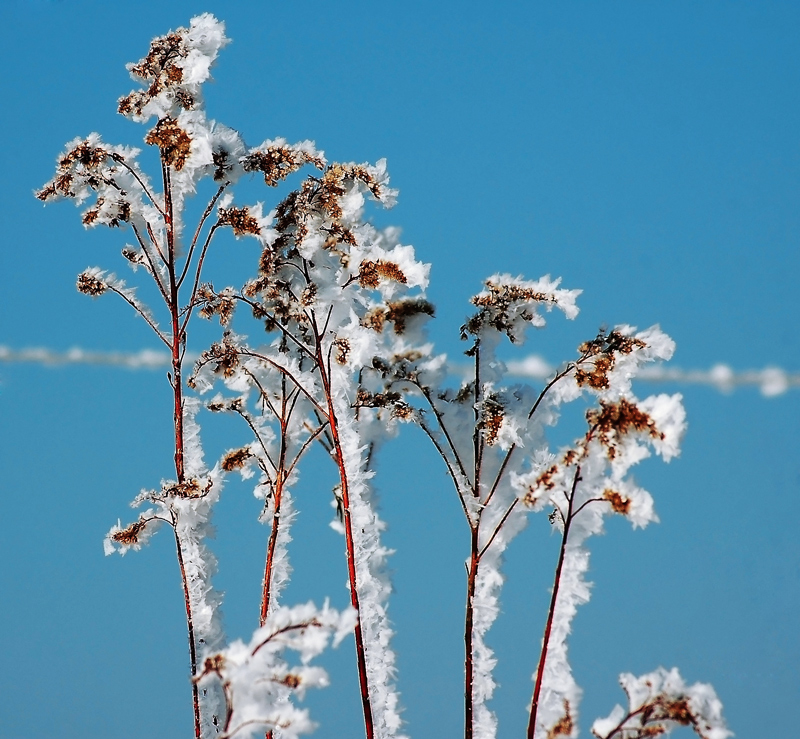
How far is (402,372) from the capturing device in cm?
374

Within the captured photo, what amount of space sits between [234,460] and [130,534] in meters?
0.52

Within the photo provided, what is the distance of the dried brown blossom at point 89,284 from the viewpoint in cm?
384

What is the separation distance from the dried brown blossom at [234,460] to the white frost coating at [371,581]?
59 cm

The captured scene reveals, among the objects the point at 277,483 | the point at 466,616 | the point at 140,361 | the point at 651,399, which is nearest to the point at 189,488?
the point at 277,483

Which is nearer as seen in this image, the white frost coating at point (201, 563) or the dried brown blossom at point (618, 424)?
the dried brown blossom at point (618, 424)

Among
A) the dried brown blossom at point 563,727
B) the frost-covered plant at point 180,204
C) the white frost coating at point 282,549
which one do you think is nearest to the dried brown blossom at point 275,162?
the frost-covered plant at point 180,204

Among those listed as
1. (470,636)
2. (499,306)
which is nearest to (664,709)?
(470,636)

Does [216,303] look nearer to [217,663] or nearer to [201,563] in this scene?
[201,563]

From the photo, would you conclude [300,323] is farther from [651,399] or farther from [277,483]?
[651,399]

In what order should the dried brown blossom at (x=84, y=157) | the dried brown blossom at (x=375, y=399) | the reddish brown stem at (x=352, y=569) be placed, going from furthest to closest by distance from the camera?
the dried brown blossom at (x=84, y=157), the dried brown blossom at (x=375, y=399), the reddish brown stem at (x=352, y=569)

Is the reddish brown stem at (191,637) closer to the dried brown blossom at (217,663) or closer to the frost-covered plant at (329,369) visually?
the frost-covered plant at (329,369)

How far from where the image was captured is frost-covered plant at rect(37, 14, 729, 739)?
3.25 meters

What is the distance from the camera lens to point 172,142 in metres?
3.45

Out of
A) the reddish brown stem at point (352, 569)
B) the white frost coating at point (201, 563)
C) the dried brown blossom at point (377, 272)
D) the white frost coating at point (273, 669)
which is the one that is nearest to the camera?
the white frost coating at point (273, 669)
